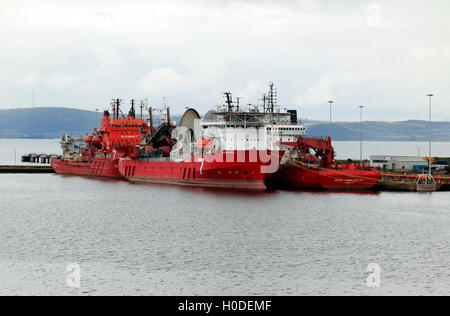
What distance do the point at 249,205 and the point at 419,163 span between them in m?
36.6

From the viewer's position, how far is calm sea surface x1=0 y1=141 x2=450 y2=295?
2198 cm

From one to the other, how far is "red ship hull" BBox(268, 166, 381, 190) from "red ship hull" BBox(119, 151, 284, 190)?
3.59 m

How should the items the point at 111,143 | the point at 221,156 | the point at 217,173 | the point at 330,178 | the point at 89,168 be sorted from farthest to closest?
1. the point at 89,168
2. the point at 111,143
3. the point at 330,178
4. the point at 217,173
5. the point at 221,156

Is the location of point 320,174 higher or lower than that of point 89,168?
lower

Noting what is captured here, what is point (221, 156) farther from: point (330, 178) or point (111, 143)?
point (111, 143)

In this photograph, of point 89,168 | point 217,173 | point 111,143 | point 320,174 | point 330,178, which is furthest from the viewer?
point 89,168

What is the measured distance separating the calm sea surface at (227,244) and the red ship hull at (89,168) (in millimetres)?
27563

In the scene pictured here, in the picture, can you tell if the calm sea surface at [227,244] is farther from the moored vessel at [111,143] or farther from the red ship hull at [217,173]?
the moored vessel at [111,143]

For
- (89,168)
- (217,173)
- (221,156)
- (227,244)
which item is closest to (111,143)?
(89,168)

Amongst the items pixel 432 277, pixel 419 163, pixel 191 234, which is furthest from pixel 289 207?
pixel 419 163

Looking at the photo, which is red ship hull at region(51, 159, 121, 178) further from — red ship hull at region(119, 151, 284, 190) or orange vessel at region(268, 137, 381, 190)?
orange vessel at region(268, 137, 381, 190)

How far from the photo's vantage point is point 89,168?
269 feet

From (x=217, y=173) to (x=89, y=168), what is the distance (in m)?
33.9
